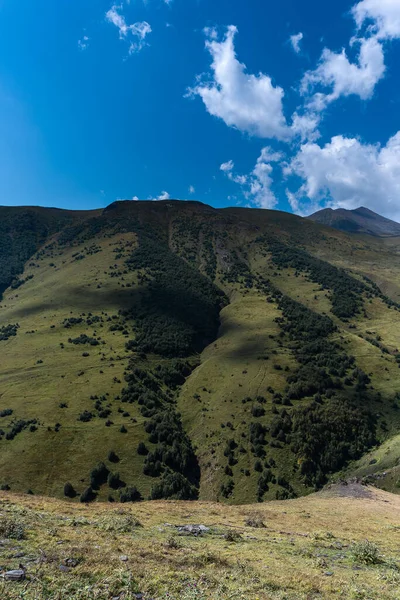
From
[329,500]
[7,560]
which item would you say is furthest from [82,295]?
[7,560]

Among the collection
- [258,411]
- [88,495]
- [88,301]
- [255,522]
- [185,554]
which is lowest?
[88,495]

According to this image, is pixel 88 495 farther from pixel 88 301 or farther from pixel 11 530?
pixel 88 301

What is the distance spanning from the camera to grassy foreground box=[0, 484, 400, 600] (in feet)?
39.7

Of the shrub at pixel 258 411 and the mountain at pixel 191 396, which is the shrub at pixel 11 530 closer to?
the mountain at pixel 191 396

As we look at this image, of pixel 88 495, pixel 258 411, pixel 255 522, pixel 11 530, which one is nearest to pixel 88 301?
pixel 258 411

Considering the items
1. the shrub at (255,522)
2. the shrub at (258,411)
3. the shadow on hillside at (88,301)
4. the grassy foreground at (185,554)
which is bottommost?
the shrub at (258,411)

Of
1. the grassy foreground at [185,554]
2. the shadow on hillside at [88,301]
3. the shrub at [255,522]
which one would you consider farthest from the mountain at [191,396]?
the grassy foreground at [185,554]

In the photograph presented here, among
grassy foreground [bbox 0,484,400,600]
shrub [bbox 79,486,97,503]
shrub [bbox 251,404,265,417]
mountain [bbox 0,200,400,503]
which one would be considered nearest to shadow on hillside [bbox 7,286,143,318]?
mountain [bbox 0,200,400,503]

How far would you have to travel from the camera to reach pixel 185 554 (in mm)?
16453

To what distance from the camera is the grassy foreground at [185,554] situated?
12.1m

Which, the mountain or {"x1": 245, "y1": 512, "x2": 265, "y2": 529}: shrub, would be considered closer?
{"x1": 245, "y1": 512, "x2": 265, "y2": 529}: shrub

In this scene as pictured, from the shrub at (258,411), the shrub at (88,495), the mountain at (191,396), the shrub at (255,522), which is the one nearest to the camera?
the shrub at (255,522)

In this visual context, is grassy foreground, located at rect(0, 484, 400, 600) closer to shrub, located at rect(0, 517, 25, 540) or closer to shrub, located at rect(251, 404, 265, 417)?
shrub, located at rect(0, 517, 25, 540)

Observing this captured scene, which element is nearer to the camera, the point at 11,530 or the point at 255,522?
the point at 11,530
